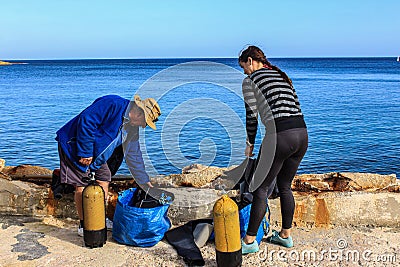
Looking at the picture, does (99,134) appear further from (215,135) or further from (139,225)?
(215,135)

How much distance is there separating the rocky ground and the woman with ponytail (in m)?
0.45

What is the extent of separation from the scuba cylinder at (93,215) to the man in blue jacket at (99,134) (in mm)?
283

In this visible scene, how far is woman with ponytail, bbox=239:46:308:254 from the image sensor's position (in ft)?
14.2

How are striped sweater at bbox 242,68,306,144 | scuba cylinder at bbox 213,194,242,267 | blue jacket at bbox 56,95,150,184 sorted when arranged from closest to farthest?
scuba cylinder at bbox 213,194,242,267 → striped sweater at bbox 242,68,306,144 → blue jacket at bbox 56,95,150,184

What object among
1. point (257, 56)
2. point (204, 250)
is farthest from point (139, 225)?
point (257, 56)

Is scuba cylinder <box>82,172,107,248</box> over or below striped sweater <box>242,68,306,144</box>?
below

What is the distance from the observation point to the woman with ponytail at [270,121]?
14.2ft

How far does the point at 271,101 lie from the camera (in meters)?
4.35

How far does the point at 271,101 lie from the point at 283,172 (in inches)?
27.7

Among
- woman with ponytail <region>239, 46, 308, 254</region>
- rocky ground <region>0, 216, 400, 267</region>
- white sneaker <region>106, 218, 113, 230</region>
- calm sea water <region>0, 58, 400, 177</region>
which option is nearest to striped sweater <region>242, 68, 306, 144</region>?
woman with ponytail <region>239, 46, 308, 254</region>

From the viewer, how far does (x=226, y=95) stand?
90.6ft

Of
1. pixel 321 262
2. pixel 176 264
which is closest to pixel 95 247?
pixel 176 264

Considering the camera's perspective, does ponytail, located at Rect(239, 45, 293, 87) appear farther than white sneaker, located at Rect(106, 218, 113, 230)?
No

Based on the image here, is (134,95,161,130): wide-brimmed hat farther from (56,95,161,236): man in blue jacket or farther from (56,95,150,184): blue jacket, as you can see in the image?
(56,95,150,184): blue jacket
